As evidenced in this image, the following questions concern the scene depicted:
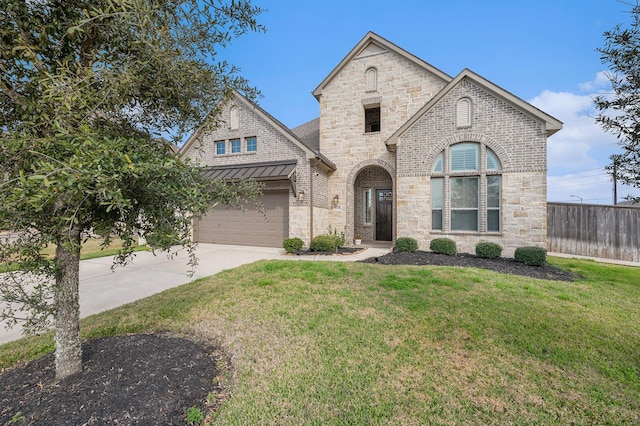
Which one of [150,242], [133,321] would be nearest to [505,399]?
[150,242]

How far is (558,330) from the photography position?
386 centimetres

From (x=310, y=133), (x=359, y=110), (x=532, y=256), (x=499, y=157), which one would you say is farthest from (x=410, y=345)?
(x=310, y=133)

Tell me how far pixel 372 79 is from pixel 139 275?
12109 millimetres

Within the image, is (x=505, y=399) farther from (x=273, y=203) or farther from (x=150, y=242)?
(x=273, y=203)

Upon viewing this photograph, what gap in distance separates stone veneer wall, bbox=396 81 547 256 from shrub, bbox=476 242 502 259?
1.30ft

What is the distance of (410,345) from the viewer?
3.46 meters

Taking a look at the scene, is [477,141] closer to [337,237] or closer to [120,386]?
[337,237]

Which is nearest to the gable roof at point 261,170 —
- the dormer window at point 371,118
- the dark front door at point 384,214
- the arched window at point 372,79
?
the dormer window at point 371,118

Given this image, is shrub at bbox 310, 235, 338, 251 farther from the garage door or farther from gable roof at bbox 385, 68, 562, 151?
gable roof at bbox 385, 68, 562, 151

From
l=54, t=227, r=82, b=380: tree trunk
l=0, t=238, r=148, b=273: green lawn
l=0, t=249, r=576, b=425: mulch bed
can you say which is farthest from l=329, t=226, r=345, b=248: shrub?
l=54, t=227, r=82, b=380: tree trunk

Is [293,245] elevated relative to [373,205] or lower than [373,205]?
lower

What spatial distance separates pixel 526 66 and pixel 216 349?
37.5 feet

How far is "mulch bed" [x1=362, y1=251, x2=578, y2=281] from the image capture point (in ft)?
24.0

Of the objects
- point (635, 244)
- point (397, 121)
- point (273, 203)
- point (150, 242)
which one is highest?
point (397, 121)
